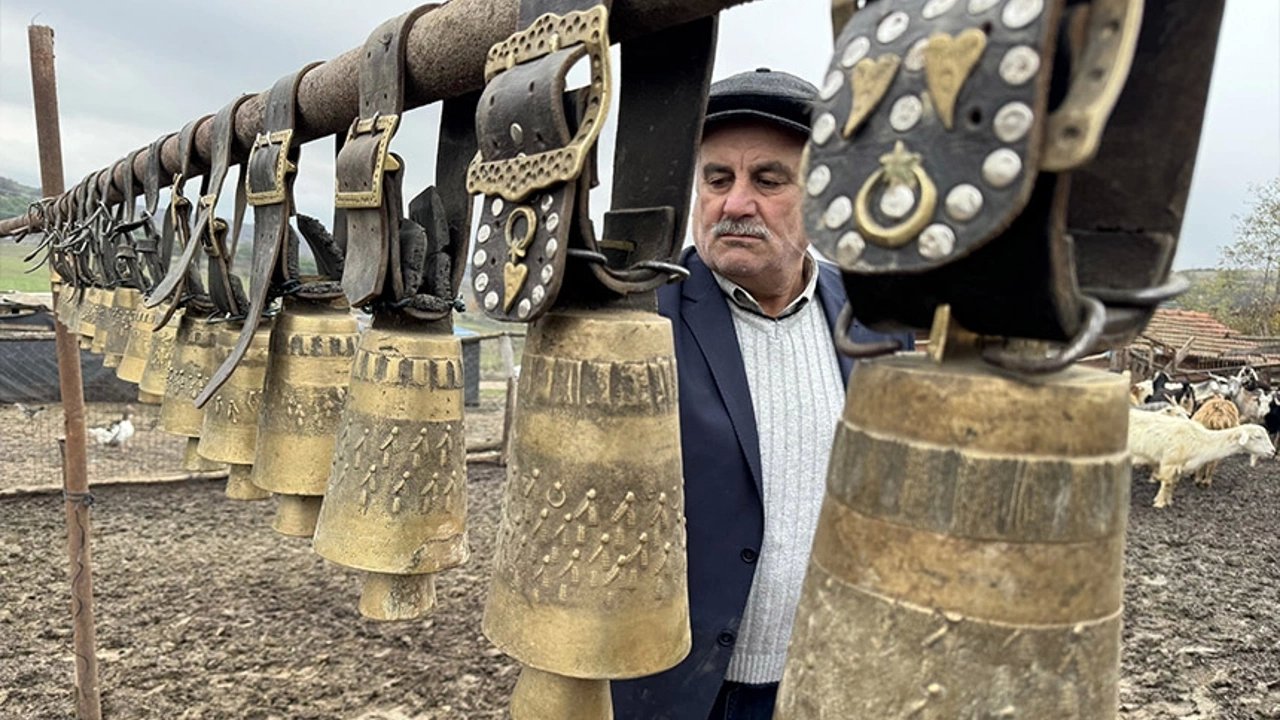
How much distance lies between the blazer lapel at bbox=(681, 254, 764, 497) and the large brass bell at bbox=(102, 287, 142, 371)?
9.91 feet

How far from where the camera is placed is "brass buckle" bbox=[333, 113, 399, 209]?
1473 mm

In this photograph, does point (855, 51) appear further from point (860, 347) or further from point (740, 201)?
point (740, 201)

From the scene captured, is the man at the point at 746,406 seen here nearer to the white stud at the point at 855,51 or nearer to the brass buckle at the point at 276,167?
the brass buckle at the point at 276,167

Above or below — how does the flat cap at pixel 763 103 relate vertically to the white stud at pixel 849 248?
above

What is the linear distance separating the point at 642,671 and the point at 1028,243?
26.4 inches

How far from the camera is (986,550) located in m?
0.64

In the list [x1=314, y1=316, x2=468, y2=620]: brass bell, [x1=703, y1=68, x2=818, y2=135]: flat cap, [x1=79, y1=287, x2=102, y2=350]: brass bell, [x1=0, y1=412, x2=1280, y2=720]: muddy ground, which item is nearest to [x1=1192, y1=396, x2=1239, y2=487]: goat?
[x1=0, y1=412, x2=1280, y2=720]: muddy ground

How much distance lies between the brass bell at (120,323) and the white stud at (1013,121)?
4.18 metres

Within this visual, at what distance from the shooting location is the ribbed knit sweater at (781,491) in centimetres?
203

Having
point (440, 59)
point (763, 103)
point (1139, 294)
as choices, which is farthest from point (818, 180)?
point (763, 103)

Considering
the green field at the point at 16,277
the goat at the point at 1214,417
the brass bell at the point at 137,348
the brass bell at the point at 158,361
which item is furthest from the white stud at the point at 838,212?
the green field at the point at 16,277

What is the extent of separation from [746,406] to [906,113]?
1.38 metres

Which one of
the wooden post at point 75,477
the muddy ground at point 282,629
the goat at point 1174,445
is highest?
the wooden post at point 75,477

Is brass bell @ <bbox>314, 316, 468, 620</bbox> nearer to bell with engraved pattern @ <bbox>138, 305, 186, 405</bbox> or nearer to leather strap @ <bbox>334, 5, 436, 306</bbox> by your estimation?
leather strap @ <bbox>334, 5, 436, 306</bbox>
